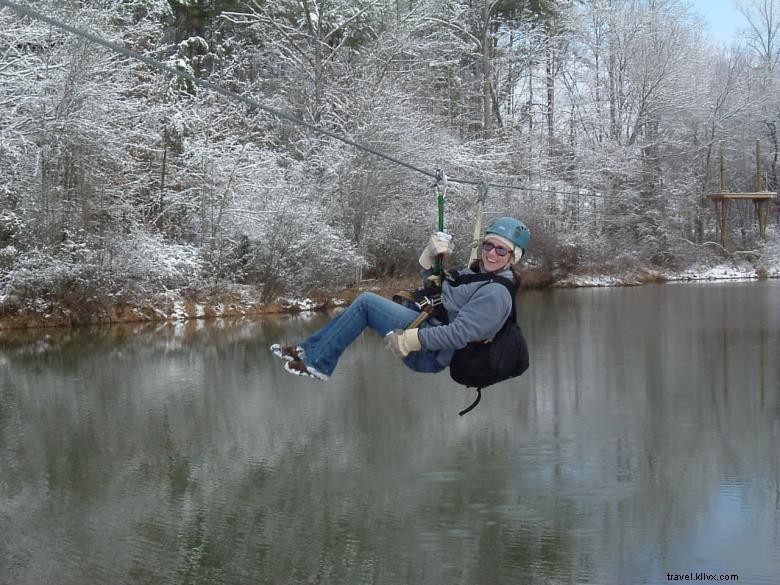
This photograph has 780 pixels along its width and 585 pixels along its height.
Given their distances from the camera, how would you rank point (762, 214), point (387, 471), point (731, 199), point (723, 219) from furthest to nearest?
point (731, 199)
point (762, 214)
point (723, 219)
point (387, 471)

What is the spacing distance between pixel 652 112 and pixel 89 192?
2329 centimetres

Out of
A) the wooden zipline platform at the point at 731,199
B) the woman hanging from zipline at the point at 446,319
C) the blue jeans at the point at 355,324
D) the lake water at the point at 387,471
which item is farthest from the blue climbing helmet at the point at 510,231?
the wooden zipline platform at the point at 731,199

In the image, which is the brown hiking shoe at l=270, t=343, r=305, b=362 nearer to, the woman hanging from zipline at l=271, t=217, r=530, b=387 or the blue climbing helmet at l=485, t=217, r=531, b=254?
the woman hanging from zipline at l=271, t=217, r=530, b=387

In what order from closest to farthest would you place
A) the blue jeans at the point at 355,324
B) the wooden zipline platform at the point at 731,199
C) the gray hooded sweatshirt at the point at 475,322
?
the gray hooded sweatshirt at the point at 475,322, the blue jeans at the point at 355,324, the wooden zipline platform at the point at 731,199

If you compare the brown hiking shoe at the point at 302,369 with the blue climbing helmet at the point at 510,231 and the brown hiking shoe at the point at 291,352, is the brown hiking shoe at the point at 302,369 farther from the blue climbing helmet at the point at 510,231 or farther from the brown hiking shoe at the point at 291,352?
the blue climbing helmet at the point at 510,231

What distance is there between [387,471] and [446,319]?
8.72 feet

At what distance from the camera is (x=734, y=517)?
21.2 feet

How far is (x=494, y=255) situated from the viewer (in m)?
5.31

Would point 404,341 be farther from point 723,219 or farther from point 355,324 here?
point 723,219

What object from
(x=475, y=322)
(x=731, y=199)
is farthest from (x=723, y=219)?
(x=475, y=322)

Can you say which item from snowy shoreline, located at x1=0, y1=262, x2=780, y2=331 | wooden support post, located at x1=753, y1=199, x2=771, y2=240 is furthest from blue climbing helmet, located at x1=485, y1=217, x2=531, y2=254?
wooden support post, located at x1=753, y1=199, x2=771, y2=240

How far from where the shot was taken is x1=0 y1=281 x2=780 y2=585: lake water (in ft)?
18.9

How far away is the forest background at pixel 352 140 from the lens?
1833 cm

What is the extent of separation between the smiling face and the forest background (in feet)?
17.3
